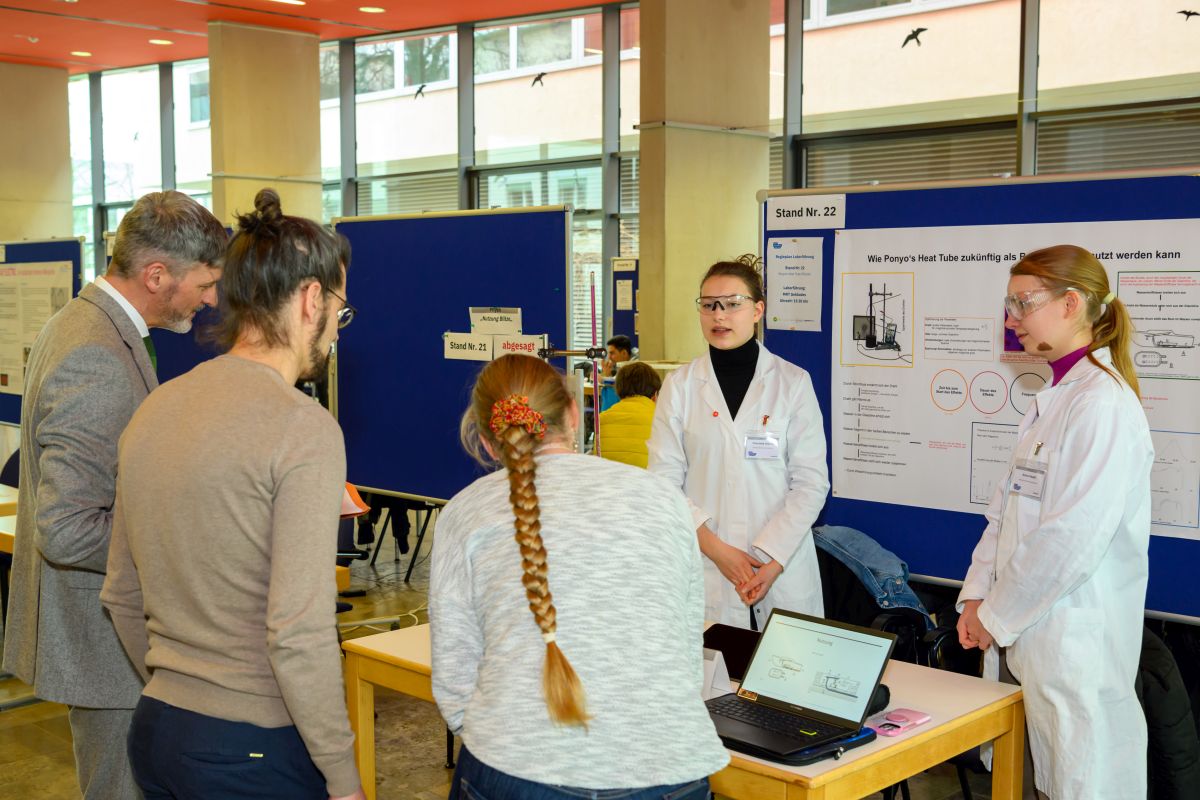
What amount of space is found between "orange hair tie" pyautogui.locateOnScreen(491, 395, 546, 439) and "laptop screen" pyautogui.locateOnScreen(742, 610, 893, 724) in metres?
0.82

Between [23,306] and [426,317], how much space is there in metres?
3.03

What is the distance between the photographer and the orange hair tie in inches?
60.8

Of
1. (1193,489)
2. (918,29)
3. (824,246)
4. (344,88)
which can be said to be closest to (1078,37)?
(918,29)

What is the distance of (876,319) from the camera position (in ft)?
10.6

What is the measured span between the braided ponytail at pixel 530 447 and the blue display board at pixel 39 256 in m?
4.82

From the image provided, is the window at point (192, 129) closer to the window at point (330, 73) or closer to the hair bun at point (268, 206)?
the window at point (330, 73)

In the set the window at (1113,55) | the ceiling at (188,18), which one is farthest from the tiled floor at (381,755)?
the ceiling at (188,18)

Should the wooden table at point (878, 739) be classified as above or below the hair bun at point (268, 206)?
below

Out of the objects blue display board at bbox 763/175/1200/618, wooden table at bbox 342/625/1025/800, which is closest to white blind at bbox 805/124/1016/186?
blue display board at bbox 763/175/1200/618

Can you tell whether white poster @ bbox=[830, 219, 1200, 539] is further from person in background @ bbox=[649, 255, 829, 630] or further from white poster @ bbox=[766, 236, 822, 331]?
person in background @ bbox=[649, 255, 829, 630]

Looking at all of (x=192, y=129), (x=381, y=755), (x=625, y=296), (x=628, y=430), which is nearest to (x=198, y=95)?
(x=192, y=129)

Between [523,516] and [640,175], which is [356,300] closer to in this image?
[523,516]

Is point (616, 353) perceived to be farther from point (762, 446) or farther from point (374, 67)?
point (762, 446)

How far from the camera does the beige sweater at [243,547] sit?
144 cm
